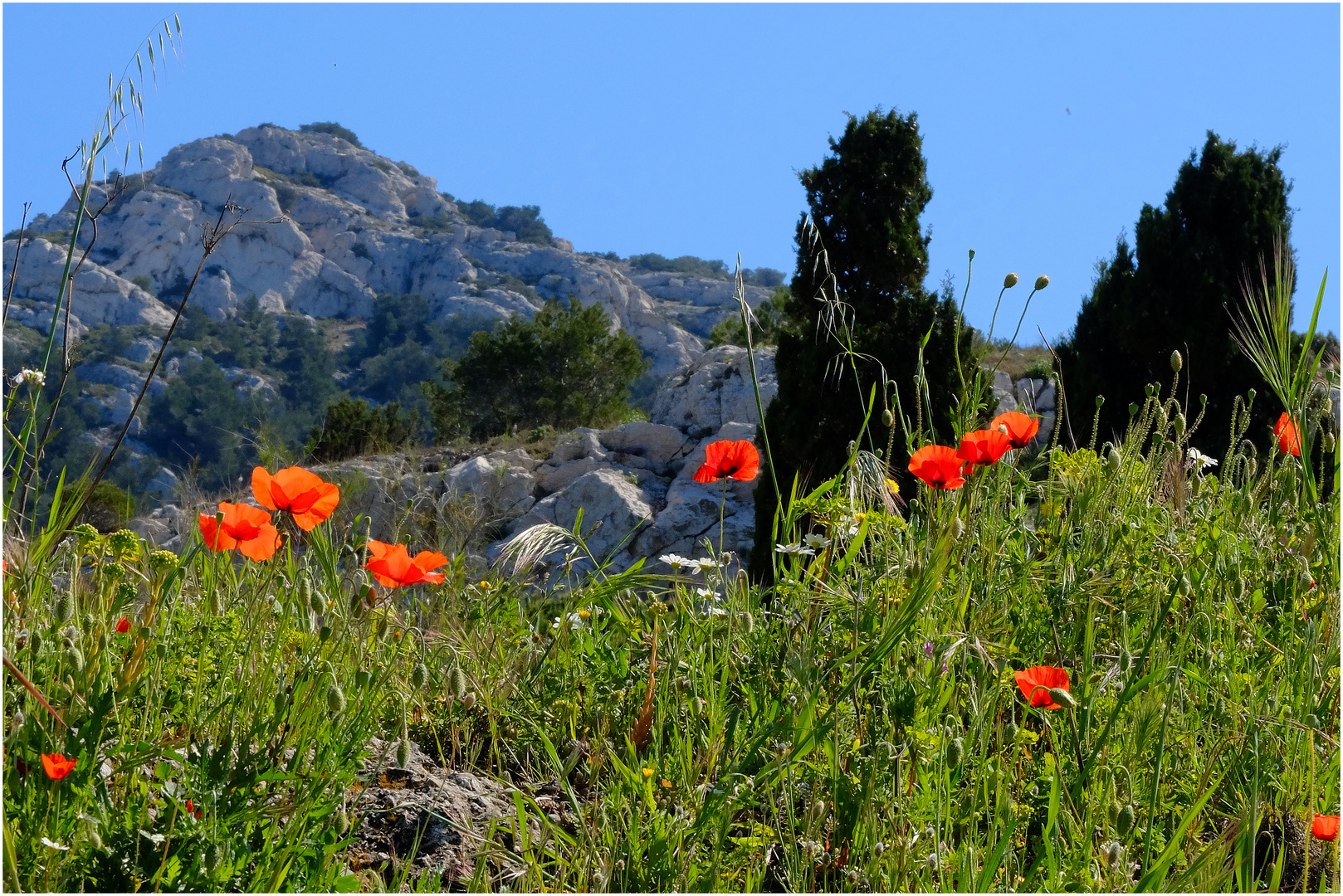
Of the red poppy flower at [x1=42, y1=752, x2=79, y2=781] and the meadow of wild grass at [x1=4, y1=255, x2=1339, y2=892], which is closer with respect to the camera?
the red poppy flower at [x1=42, y1=752, x2=79, y2=781]

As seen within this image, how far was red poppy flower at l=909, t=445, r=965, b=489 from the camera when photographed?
161 cm

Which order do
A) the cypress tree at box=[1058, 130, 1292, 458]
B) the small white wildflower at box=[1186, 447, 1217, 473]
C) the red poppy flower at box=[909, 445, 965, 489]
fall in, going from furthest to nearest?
the cypress tree at box=[1058, 130, 1292, 458]
the small white wildflower at box=[1186, 447, 1217, 473]
the red poppy flower at box=[909, 445, 965, 489]

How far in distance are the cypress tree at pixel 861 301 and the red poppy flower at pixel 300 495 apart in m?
7.08

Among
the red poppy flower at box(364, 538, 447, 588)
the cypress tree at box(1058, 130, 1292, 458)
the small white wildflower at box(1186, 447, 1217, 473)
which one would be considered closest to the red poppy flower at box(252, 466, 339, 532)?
the red poppy flower at box(364, 538, 447, 588)

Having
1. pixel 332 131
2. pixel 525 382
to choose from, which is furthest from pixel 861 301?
pixel 332 131

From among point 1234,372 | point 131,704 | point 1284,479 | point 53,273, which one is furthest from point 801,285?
point 53,273

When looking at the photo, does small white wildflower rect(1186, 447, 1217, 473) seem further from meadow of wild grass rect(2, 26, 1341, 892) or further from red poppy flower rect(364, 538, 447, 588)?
red poppy flower rect(364, 538, 447, 588)

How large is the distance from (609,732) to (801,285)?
932 centimetres

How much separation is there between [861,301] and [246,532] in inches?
373

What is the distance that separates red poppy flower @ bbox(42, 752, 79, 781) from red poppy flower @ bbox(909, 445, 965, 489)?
1.30 meters

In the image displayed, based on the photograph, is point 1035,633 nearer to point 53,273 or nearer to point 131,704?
point 131,704

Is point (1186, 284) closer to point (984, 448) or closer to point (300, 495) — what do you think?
point (984, 448)

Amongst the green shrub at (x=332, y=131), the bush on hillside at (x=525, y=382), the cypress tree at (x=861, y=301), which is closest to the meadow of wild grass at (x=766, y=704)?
the cypress tree at (x=861, y=301)

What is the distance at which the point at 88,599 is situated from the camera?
1825mm
